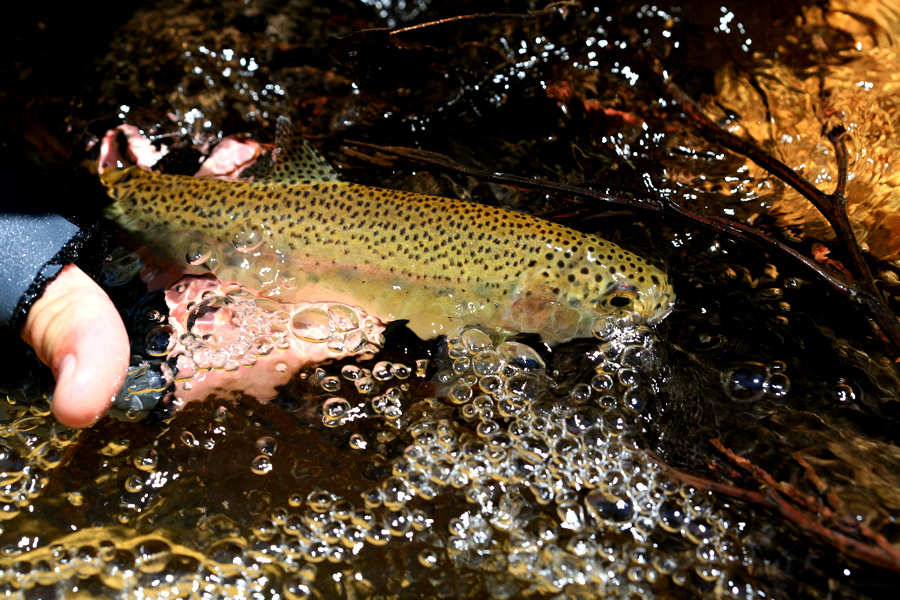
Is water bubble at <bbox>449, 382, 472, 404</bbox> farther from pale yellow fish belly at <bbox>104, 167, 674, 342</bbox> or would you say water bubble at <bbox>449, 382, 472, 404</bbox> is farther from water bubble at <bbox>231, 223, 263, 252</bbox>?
water bubble at <bbox>231, 223, 263, 252</bbox>

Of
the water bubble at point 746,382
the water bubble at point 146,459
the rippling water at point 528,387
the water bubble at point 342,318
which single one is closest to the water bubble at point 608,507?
the rippling water at point 528,387

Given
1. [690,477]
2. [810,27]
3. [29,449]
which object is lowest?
[29,449]

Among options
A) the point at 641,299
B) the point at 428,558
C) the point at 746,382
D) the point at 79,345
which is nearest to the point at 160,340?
the point at 79,345

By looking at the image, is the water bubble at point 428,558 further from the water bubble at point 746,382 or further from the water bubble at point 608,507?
the water bubble at point 746,382

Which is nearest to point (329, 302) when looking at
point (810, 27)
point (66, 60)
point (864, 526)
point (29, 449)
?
point (29, 449)

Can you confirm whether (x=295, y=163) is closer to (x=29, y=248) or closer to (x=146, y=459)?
(x=29, y=248)

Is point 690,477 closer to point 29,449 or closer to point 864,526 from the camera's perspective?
point 864,526
